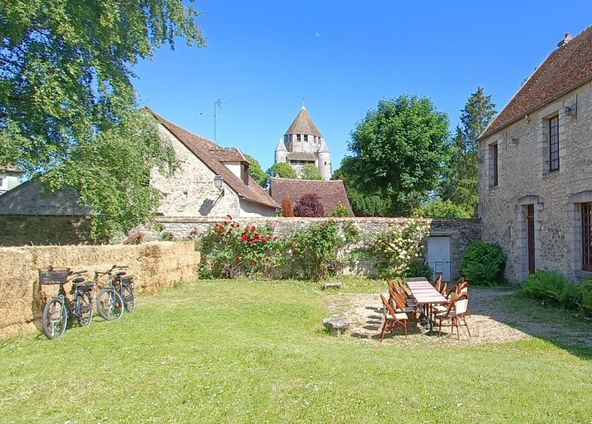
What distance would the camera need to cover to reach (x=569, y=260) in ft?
34.1

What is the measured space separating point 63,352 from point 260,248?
884cm

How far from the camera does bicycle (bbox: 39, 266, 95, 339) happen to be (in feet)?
22.4

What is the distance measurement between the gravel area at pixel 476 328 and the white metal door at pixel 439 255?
4.32m

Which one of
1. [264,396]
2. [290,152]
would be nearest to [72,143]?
[264,396]

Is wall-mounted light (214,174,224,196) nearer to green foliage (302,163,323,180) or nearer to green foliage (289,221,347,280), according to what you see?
green foliage (289,221,347,280)

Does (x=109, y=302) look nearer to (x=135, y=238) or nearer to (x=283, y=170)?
(x=135, y=238)

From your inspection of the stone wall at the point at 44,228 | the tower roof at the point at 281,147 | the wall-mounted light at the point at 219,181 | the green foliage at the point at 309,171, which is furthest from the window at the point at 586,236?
the tower roof at the point at 281,147

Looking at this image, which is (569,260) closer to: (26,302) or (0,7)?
(26,302)

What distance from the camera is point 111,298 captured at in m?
8.36

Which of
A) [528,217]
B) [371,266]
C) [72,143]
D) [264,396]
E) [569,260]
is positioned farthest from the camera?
[371,266]

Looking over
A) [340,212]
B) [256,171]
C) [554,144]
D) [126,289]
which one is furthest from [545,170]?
[256,171]

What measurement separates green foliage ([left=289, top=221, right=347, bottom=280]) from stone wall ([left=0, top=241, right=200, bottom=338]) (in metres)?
3.82

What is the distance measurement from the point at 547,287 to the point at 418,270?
16.8 ft

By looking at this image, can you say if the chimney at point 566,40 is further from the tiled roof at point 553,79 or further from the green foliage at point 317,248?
the green foliage at point 317,248
